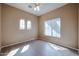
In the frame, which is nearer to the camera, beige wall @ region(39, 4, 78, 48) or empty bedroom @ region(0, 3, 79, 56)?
empty bedroom @ region(0, 3, 79, 56)

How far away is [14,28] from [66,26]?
5.10 feet

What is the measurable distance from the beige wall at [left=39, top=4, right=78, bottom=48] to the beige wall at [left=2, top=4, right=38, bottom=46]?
0.97ft

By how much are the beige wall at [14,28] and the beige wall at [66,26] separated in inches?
11.7

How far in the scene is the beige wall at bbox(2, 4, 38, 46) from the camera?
1.91m

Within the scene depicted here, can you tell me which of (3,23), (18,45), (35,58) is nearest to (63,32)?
(18,45)

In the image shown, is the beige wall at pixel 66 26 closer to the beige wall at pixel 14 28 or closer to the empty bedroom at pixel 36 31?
the empty bedroom at pixel 36 31

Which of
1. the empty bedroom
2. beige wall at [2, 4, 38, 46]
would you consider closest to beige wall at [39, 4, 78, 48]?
the empty bedroom

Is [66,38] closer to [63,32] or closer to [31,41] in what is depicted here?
[63,32]

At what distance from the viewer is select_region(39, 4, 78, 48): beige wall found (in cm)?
211

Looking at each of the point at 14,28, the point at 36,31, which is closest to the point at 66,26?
the point at 36,31

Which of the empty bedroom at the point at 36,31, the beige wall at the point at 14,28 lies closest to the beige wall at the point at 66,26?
the empty bedroom at the point at 36,31

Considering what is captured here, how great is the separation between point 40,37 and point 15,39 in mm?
657

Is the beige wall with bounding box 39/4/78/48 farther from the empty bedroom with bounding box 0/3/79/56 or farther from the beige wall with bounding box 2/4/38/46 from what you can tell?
the beige wall with bounding box 2/4/38/46

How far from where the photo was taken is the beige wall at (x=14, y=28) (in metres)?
1.91
